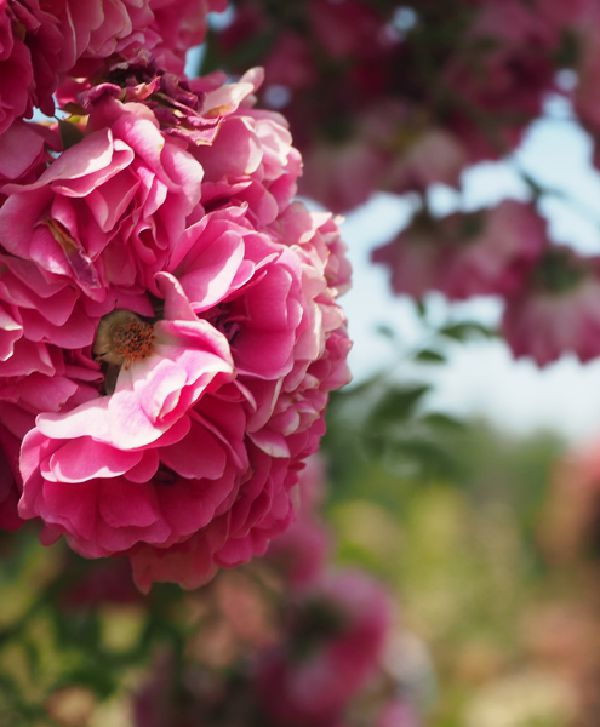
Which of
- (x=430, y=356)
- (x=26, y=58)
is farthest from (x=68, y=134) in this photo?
(x=430, y=356)

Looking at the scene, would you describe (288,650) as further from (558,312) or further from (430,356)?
(558,312)

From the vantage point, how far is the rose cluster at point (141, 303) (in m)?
0.33

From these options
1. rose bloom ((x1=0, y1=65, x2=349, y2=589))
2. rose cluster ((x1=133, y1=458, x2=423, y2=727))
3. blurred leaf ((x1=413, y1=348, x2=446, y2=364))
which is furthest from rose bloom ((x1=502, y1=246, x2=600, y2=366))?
rose bloom ((x1=0, y1=65, x2=349, y2=589))

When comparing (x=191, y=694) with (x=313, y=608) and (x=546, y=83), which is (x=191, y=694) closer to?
(x=313, y=608)

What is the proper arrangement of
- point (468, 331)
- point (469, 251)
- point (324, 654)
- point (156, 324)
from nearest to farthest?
1. point (156, 324)
2. point (469, 251)
3. point (468, 331)
4. point (324, 654)

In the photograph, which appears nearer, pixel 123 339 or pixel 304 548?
pixel 123 339

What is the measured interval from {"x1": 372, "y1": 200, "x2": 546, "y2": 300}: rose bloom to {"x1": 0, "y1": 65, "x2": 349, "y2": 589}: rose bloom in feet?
1.19

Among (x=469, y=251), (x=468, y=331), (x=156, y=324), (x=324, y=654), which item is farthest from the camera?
(x=324, y=654)

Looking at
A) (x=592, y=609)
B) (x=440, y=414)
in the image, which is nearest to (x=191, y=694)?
(x=440, y=414)

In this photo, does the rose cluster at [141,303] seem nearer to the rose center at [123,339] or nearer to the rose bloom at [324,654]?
the rose center at [123,339]

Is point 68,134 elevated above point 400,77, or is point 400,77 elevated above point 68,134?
point 68,134

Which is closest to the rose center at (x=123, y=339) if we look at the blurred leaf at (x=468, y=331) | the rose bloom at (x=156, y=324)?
the rose bloom at (x=156, y=324)

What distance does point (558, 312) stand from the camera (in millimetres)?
718

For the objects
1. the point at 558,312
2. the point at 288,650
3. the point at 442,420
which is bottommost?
the point at 288,650
